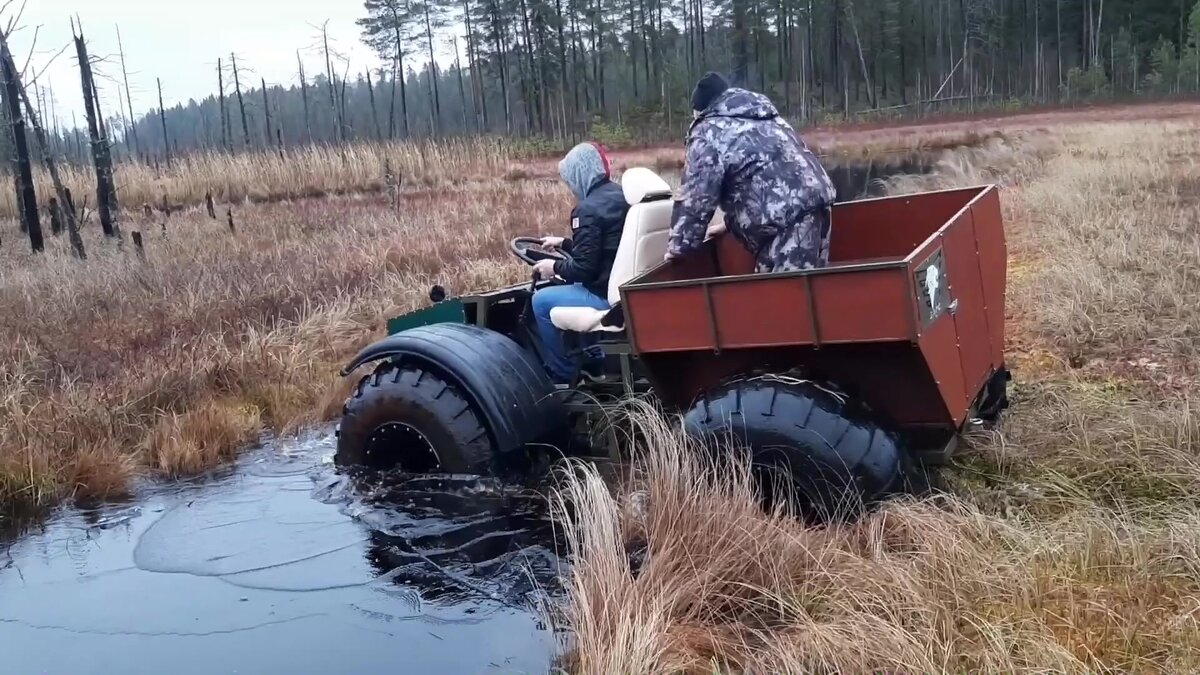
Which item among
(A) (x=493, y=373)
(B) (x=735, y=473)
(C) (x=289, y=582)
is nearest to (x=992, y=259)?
(B) (x=735, y=473)

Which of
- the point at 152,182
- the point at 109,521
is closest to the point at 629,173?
the point at 109,521

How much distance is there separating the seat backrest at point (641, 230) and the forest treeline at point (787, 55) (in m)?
40.0

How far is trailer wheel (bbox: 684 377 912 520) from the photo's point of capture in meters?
3.87

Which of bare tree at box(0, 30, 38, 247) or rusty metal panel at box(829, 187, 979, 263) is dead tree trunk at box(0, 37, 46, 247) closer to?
bare tree at box(0, 30, 38, 247)

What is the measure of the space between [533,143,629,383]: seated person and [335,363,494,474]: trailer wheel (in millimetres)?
654

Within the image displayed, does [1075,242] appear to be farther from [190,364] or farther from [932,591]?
[190,364]

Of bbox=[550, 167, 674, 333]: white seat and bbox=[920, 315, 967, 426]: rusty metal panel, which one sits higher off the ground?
bbox=[550, 167, 674, 333]: white seat

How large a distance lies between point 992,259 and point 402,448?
9.75ft

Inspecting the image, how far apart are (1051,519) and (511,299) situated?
2.87m

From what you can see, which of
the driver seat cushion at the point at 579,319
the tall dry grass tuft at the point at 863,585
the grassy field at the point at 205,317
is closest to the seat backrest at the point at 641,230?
the driver seat cushion at the point at 579,319

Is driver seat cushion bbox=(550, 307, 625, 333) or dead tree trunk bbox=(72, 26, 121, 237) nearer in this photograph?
driver seat cushion bbox=(550, 307, 625, 333)

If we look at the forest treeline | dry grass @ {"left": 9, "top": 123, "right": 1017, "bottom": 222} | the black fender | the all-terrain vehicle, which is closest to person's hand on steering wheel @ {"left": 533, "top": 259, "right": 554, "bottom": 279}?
the all-terrain vehicle

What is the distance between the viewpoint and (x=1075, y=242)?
9297 millimetres

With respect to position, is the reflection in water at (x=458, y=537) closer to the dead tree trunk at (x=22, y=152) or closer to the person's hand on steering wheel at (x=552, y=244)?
the person's hand on steering wheel at (x=552, y=244)
